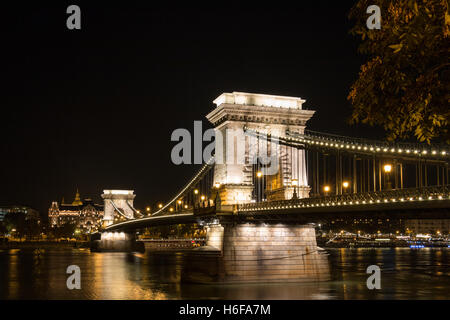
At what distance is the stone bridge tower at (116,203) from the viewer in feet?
457

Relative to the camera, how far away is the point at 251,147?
170 feet

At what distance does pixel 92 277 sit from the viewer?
55312 millimetres

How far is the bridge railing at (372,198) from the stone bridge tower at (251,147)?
1099 cm

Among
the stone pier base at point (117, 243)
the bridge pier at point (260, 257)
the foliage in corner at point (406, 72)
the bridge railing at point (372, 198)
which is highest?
the foliage in corner at point (406, 72)

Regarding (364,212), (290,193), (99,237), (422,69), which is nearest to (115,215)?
(99,237)

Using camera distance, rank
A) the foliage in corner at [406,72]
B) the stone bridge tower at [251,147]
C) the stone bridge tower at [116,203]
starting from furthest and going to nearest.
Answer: the stone bridge tower at [116,203] → the stone bridge tower at [251,147] → the foliage in corner at [406,72]

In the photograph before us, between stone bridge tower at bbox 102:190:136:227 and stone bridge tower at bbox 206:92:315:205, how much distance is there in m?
87.8

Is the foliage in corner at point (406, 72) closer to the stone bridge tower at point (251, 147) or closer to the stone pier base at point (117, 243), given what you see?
the stone bridge tower at point (251, 147)

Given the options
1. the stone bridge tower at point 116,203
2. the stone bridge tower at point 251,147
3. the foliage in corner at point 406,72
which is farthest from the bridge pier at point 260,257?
the stone bridge tower at point 116,203

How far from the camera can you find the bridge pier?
4228 cm

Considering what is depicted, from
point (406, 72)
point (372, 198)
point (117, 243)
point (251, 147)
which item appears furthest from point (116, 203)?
point (406, 72)

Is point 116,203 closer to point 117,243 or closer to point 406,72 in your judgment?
point 117,243

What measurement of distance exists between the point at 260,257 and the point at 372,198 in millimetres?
15519

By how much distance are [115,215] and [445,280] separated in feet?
329
